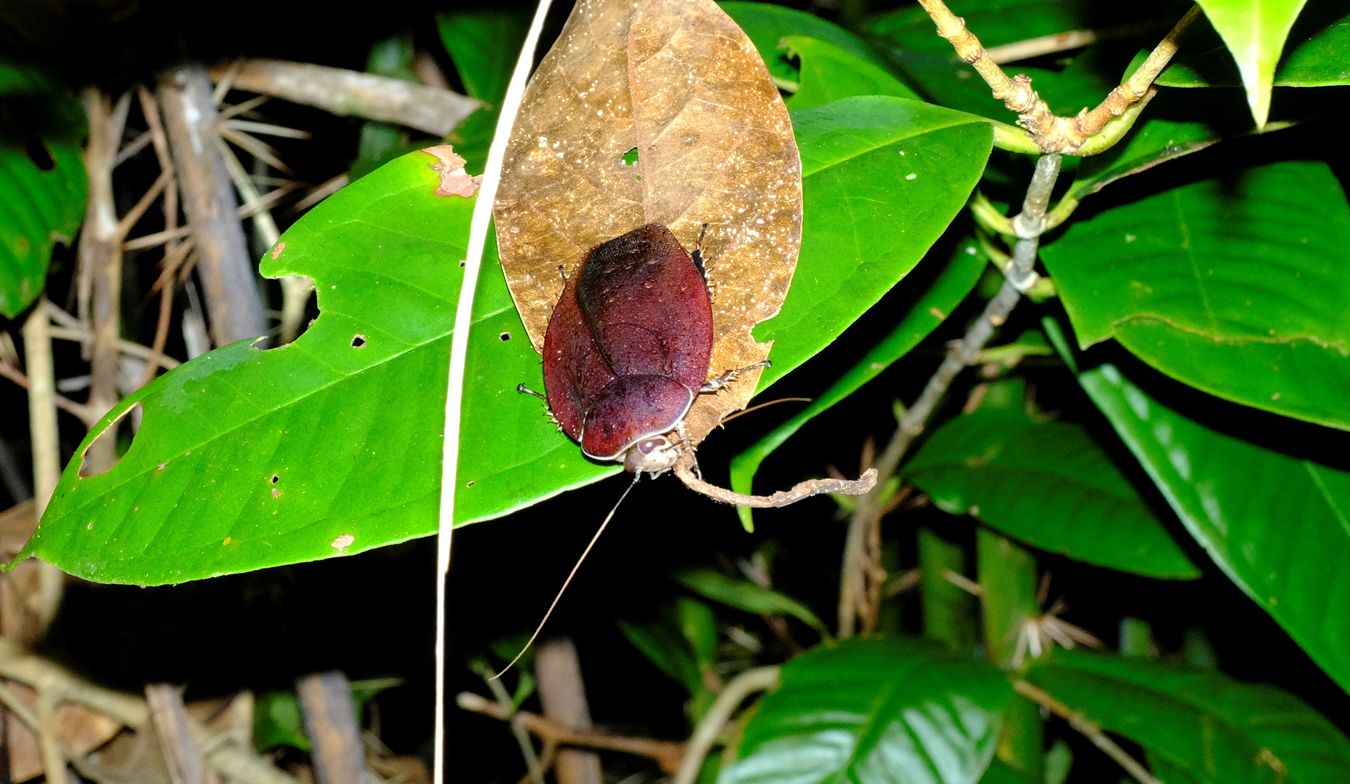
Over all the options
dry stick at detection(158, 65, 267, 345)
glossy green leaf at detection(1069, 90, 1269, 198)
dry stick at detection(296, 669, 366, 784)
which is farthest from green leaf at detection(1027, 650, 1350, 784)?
dry stick at detection(158, 65, 267, 345)

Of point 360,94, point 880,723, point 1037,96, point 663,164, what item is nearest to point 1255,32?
point 1037,96

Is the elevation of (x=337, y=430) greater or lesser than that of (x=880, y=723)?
greater

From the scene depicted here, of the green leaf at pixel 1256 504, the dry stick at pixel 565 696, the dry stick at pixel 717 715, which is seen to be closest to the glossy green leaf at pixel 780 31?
the green leaf at pixel 1256 504

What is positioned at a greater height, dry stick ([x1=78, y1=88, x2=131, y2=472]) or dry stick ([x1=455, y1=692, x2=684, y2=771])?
dry stick ([x1=78, y1=88, x2=131, y2=472])

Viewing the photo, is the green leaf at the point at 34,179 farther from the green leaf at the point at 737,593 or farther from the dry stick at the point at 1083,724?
the dry stick at the point at 1083,724

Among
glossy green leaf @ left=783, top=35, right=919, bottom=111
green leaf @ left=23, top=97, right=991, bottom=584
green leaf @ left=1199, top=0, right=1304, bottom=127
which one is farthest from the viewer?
glossy green leaf @ left=783, top=35, right=919, bottom=111

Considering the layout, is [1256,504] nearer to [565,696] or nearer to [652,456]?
[652,456]

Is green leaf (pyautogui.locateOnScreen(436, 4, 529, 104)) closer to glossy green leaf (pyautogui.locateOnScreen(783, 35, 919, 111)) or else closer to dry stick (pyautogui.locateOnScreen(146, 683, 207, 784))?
glossy green leaf (pyautogui.locateOnScreen(783, 35, 919, 111))
